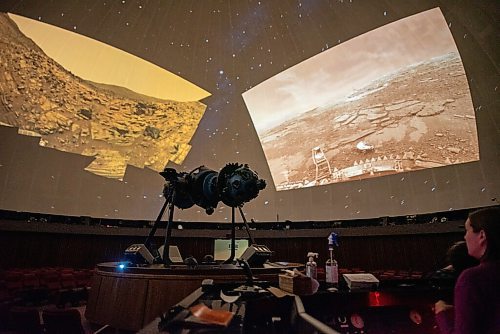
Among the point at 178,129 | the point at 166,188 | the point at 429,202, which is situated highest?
the point at 178,129

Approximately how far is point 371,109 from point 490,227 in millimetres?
11301

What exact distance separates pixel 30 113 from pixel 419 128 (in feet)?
46.6

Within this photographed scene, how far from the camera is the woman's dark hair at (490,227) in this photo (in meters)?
1.52

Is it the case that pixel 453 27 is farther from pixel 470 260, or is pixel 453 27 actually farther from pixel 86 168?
pixel 86 168

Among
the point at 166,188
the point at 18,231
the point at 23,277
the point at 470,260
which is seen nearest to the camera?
the point at 470,260

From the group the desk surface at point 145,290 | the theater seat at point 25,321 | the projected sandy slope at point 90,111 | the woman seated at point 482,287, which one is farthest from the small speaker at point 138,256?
the projected sandy slope at point 90,111

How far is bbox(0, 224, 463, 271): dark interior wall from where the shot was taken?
10.9 m

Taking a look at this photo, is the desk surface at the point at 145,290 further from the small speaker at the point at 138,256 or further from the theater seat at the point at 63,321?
the theater seat at the point at 63,321

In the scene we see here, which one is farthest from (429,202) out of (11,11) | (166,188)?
(11,11)

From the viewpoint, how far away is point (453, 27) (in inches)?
400

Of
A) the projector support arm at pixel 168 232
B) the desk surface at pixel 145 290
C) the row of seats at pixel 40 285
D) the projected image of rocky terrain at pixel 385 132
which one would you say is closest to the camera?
the desk surface at pixel 145 290

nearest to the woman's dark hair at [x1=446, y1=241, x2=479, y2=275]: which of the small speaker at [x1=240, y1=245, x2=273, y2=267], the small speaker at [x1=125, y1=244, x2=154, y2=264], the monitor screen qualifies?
the small speaker at [x1=240, y1=245, x2=273, y2=267]

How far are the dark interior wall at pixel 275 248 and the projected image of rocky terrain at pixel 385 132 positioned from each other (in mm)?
2517

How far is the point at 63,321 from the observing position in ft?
9.43
